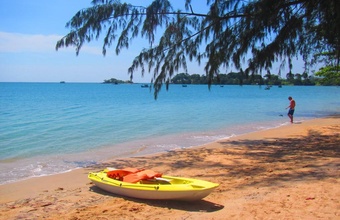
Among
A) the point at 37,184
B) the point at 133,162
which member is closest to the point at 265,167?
the point at 133,162

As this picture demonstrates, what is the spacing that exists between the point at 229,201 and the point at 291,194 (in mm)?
926

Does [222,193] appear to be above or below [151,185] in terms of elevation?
below

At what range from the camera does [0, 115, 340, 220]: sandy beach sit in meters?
4.64

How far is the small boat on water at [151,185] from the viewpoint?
5.09 metres

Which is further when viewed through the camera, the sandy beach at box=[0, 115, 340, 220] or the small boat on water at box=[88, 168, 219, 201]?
the small boat on water at box=[88, 168, 219, 201]

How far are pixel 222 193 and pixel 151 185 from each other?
1167mm

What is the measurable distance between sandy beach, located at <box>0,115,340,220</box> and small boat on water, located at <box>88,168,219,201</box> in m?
0.12

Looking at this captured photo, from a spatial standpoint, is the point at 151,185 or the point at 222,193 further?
the point at 222,193

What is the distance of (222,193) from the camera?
5559mm

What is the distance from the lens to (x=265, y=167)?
733cm

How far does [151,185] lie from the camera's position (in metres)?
5.45

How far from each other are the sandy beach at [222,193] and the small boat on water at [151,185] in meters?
0.12

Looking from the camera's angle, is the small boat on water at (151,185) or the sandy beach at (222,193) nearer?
the sandy beach at (222,193)

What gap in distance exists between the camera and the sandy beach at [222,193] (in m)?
4.64
